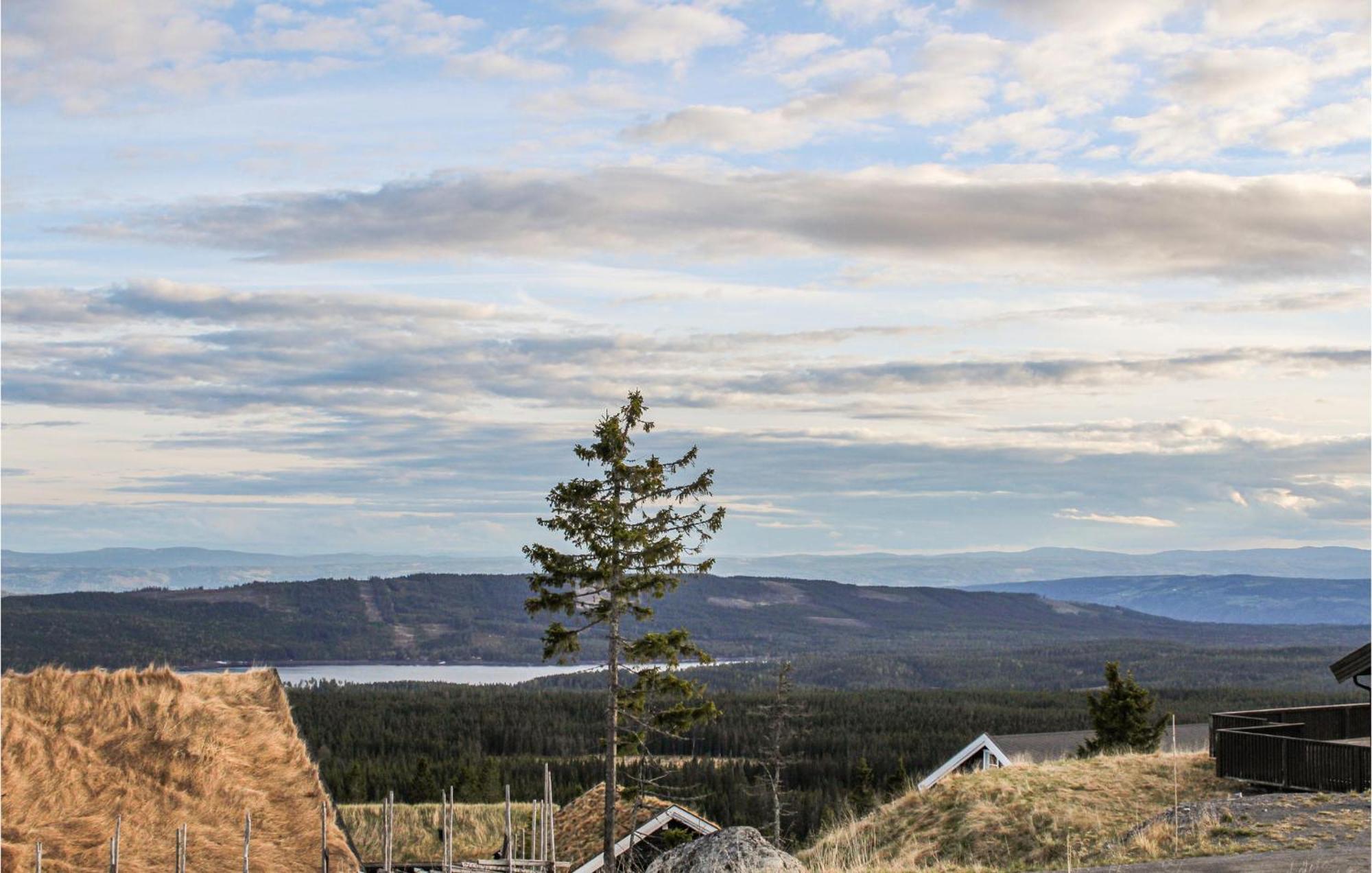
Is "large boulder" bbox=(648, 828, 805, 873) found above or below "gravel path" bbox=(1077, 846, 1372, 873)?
Result: above

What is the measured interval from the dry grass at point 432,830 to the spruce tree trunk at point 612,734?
3215 centimetres

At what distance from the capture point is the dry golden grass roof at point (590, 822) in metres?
52.1

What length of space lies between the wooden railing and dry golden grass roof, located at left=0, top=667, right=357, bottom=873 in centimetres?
2692

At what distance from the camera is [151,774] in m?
26.2

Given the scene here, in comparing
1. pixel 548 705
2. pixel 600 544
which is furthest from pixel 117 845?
pixel 548 705

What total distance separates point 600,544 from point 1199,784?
19.4 metres

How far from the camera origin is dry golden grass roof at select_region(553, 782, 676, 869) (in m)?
52.1

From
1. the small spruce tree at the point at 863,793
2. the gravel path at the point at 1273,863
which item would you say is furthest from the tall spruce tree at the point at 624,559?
the small spruce tree at the point at 863,793

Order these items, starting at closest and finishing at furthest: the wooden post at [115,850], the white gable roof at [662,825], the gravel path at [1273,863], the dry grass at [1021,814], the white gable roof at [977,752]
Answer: the wooden post at [115,850] → the gravel path at [1273,863] → the dry grass at [1021,814] → the white gable roof at [662,825] → the white gable roof at [977,752]

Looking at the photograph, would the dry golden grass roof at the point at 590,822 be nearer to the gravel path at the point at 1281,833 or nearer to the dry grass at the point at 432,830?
the dry grass at the point at 432,830

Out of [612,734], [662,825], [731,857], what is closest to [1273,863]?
[731,857]

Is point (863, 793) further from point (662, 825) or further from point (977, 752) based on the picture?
point (662, 825)

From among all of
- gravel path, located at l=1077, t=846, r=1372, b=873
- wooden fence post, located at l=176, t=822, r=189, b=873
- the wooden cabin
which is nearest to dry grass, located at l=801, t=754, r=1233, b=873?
gravel path, located at l=1077, t=846, r=1372, b=873

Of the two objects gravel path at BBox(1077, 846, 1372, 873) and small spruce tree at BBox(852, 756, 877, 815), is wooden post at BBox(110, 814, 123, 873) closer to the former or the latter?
gravel path at BBox(1077, 846, 1372, 873)
